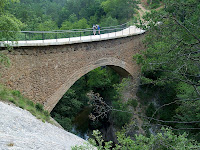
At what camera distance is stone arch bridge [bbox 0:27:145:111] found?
34.8ft

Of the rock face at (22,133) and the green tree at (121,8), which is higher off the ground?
the green tree at (121,8)

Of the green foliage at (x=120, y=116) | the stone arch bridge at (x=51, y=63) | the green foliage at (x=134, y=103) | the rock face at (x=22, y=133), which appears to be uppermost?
the stone arch bridge at (x=51, y=63)

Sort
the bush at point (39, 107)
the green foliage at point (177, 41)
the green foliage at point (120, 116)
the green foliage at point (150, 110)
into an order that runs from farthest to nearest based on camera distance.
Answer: the green foliage at point (150, 110) < the green foliage at point (120, 116) < the bush at point (39, 107) < the green foliage at point (177, 41)

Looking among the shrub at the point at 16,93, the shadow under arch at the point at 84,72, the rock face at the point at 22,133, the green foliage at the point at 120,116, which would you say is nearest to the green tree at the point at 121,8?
the shadow under arch at the point at 84,72

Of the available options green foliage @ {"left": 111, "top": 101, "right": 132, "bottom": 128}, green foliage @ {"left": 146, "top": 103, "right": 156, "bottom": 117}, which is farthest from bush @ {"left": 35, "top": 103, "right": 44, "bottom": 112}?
green foliage @ {"left": 146, "top": 103, "right": 156, "bottom": 117}

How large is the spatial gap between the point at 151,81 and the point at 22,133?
4950mm

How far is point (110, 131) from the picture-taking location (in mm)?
19656

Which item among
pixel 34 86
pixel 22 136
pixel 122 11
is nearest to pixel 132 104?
pixel 34 86

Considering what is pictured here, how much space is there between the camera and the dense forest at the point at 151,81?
24.2ft

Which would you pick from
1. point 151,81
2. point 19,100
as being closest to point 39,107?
point 19,100

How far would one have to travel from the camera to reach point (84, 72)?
47.3ft

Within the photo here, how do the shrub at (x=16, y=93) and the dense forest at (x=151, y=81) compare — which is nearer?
the dense forest at (x=151, y=81)

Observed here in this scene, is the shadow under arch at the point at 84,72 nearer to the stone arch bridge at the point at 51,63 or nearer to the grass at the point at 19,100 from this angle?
the stone arch bridge at the point at 51,63

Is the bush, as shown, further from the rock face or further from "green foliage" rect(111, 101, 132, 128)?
"green foliage" rect(111, 101, 132, 128)
